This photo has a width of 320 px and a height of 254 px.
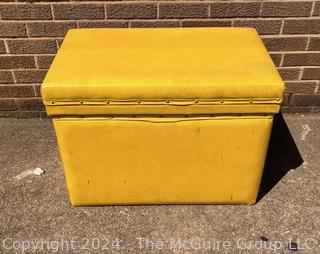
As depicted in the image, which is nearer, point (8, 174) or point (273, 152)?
point (8, 174)

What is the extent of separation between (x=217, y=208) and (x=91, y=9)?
5.01ft

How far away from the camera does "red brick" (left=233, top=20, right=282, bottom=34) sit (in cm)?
264

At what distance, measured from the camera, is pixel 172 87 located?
1790mm

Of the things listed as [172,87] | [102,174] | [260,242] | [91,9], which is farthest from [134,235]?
[91,9]

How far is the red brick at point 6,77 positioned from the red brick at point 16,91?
0.14 ft

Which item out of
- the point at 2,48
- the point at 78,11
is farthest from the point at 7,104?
the point at 78,11

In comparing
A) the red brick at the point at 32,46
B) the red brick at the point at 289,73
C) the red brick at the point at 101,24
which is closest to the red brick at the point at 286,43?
the red brick at the point at 289,73

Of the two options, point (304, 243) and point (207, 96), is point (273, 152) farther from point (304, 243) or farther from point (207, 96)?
point (207, 96)

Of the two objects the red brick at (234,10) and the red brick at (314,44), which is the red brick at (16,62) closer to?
the red brick at (234,10)

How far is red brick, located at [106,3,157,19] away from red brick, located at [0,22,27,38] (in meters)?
0.60

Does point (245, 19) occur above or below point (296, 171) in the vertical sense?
above

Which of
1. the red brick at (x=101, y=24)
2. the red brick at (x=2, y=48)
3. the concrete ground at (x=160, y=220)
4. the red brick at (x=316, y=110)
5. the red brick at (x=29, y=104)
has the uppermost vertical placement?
the red brick at (x=101, y=24)

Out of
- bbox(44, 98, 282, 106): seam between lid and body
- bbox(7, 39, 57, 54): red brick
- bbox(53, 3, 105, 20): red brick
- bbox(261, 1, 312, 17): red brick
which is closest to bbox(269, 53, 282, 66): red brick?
bbox(261, 1, 312, 17): red brick

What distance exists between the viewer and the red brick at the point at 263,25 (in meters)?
2.64
